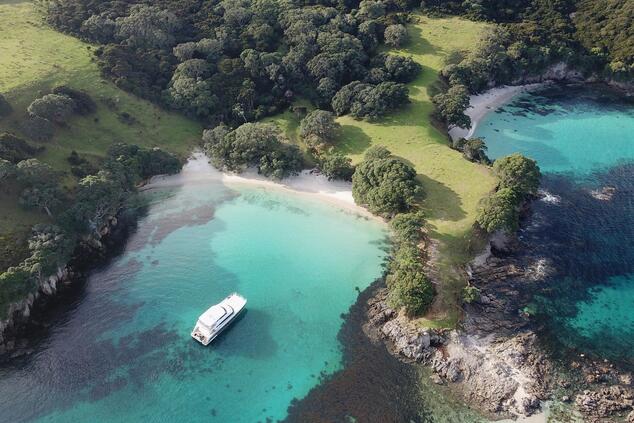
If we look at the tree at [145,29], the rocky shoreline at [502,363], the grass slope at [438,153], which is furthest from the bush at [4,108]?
the rocky shoreline at [502,363]

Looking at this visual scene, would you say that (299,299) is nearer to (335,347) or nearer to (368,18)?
(335,347)

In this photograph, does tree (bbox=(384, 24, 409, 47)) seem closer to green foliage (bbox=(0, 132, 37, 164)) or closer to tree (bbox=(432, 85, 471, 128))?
tree (bbox=(432, 85, 471, 128))

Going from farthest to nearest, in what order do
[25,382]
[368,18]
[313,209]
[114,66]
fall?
[368,18]
[114,66]
[313,209]
[25,382]

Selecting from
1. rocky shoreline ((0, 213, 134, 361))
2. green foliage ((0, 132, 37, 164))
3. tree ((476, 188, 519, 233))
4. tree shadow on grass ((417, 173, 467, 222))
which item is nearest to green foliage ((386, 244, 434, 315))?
tree shadow on grass ((417, 173, 467, 222))

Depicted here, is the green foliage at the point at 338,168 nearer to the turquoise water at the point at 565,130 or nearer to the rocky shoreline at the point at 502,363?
the rocky shoreline at the point at 502,363

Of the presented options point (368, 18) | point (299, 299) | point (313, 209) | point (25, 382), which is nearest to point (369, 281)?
point (299, 299)

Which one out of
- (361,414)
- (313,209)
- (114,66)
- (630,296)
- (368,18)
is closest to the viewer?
(361,414)

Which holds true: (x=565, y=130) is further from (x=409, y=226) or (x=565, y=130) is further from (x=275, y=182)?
(x=275, y=182)
